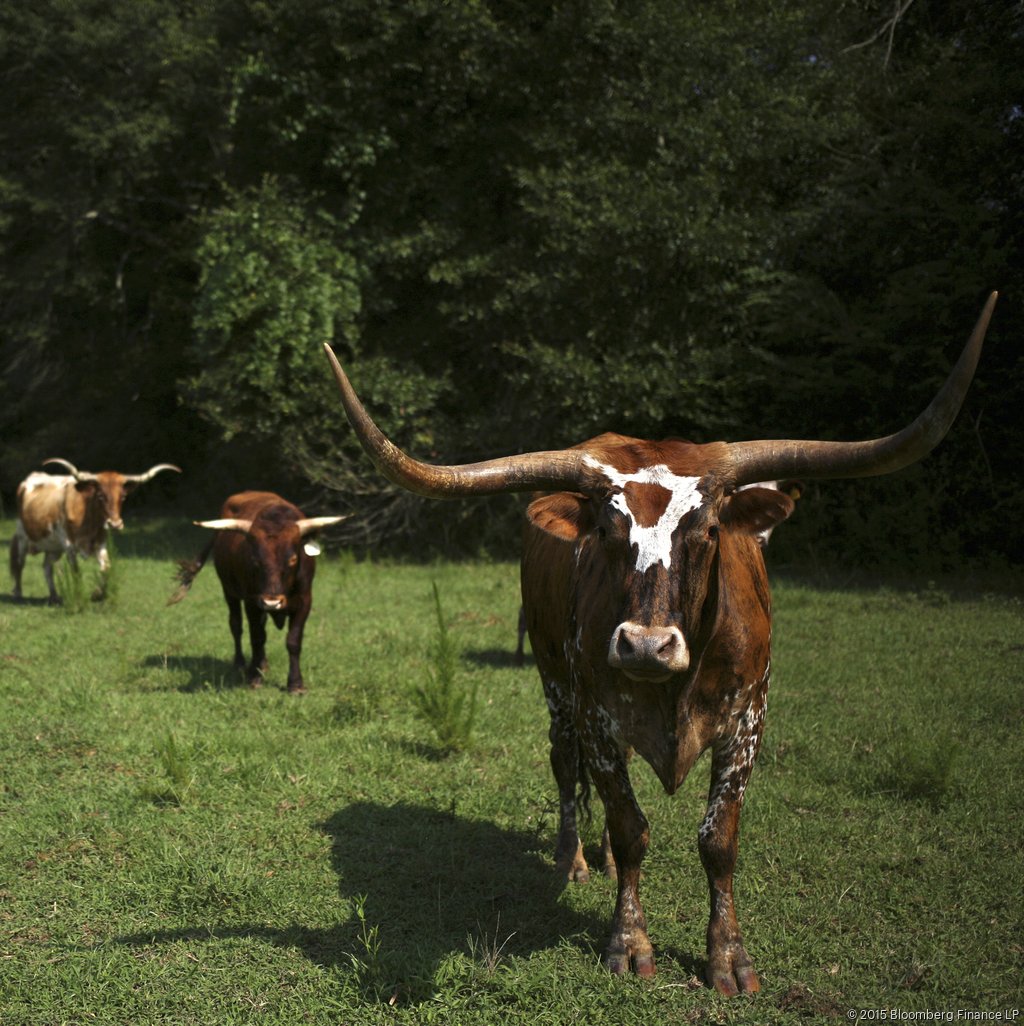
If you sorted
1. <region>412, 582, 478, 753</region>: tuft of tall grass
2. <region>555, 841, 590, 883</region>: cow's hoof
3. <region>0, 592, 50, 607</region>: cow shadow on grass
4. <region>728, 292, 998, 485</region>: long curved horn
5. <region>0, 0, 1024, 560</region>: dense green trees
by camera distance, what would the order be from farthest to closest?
1. <region>0, 0, 1024, 560</region>: dense green trees
2. <region>0, 592, 50, 607</region>: cow shadow on grass
3. <region>412, 582, 478, 753</region>: tuft of tall grass
4. <region>555, 841, 590, 883</region>: cow's hoof
5. <region>728, 292, 998, 485</region>: long curved horn

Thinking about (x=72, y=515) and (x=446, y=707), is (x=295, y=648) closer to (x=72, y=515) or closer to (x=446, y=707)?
(x=446, y=707)

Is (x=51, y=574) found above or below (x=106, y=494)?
below

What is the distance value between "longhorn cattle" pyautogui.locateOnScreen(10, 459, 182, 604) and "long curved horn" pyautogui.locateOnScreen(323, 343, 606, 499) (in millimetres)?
8861

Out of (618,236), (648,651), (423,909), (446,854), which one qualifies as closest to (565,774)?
(446,854)

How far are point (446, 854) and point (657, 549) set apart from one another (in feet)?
6.79

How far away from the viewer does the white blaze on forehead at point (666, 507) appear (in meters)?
3.07

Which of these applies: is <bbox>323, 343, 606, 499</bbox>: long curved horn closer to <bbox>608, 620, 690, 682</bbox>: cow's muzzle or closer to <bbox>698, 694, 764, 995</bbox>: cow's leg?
<bbox>608, 620, 690, 682</bbox>: cow's muzzle

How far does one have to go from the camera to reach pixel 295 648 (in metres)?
7.33

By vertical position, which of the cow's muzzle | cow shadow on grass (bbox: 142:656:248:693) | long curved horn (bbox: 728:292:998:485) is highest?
long curved horn (bbox: 728:292:998:485)

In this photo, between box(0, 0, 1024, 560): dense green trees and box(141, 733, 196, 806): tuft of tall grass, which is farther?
box(0, 0, 1024, 560): dense green trees

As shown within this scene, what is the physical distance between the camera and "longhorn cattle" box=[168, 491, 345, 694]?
23.8 ft

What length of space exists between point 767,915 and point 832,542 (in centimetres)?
893

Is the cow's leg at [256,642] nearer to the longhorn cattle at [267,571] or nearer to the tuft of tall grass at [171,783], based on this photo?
the longhorn cattle at [267,571]

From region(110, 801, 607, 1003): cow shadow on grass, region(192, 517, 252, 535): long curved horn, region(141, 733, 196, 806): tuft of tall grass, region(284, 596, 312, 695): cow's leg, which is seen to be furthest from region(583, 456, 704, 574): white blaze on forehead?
region(192, 517, 252, 535): long curved horn
